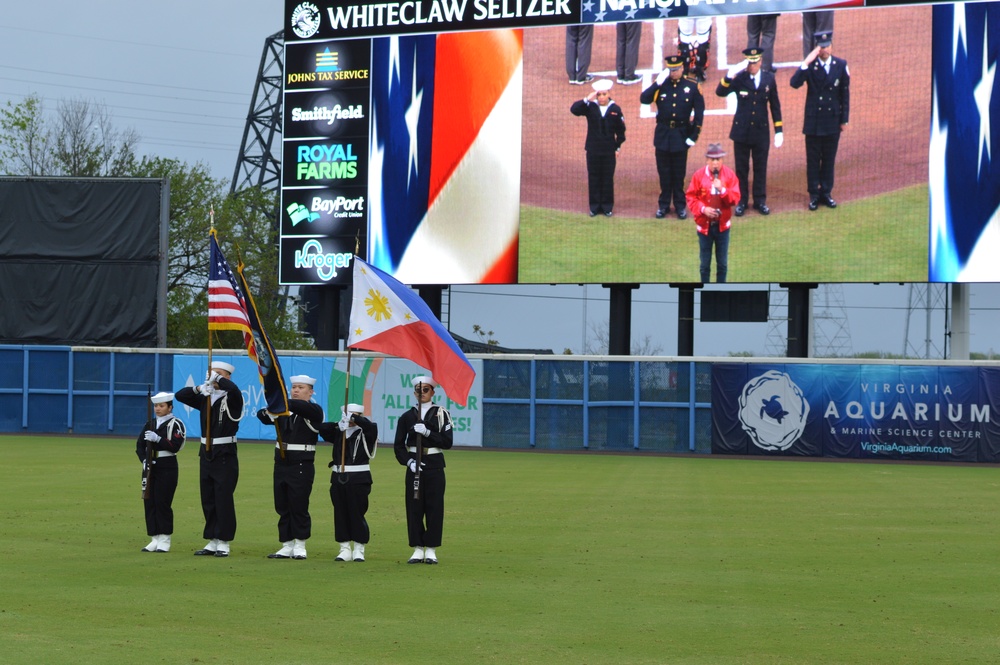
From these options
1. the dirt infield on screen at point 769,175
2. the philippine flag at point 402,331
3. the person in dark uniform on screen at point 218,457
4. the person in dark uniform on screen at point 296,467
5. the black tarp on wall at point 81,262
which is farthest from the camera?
the black tarp on wall at point 81,262

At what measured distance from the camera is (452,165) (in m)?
38.3

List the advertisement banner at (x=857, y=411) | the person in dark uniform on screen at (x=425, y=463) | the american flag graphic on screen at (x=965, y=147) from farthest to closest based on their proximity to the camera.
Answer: the advertisement banner at (x=857, y=411) < the american flag graphic on screen at (x=965, y=147) < the person in dark uniform on screen at (x=425, y=463)

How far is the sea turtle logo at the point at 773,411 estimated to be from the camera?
37.5 m

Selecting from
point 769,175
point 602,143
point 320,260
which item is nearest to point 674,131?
point 602,143

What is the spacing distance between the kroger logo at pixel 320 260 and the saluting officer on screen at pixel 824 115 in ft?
43.0

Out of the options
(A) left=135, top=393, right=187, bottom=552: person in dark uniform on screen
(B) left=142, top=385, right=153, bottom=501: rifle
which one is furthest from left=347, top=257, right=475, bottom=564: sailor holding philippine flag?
(B) left=142, top=385, right=153, bottom=501: rifle

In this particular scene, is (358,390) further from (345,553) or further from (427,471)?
(427,471)

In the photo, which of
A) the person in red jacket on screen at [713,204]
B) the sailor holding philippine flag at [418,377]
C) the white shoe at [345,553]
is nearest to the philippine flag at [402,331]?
the sailor holding philippine flag at [418,377]

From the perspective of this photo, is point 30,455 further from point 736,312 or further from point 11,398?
point 736,312

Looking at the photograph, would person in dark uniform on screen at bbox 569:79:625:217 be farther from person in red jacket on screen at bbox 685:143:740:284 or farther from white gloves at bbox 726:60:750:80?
white gloves at bbox 726:60:750:80

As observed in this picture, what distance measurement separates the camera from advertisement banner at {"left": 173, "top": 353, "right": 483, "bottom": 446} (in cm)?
3956

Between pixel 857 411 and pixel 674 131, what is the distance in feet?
29.4

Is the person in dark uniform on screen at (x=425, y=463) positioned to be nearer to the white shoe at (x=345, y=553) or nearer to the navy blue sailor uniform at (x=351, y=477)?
the navy blue sailor uniform at (x=351, y=477)

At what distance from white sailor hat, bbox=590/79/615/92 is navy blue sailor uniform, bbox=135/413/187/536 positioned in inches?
945
